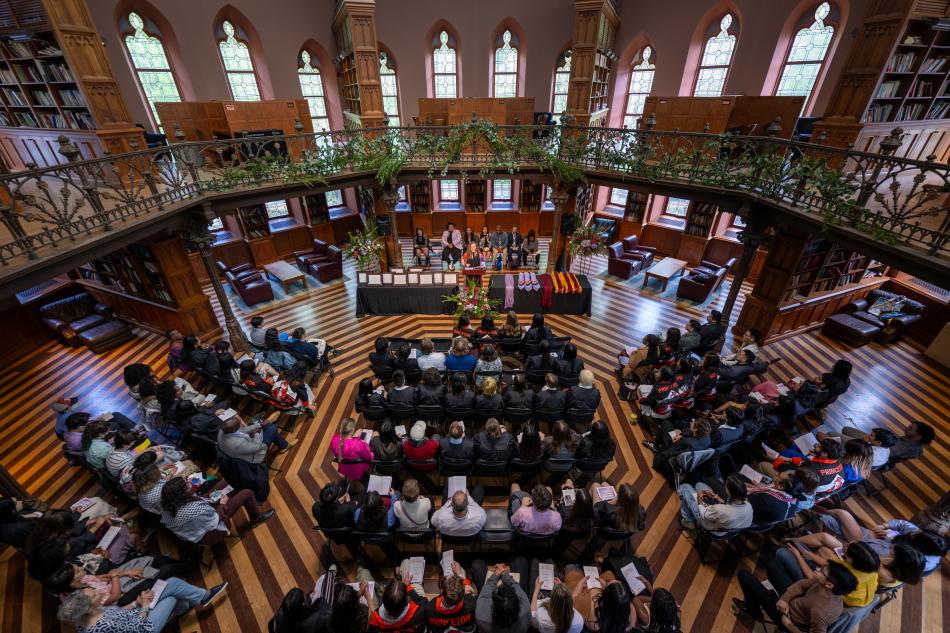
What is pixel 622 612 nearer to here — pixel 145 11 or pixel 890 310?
pixel 890 310

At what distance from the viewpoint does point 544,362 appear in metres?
6.31

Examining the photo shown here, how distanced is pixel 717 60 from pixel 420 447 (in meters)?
14.1

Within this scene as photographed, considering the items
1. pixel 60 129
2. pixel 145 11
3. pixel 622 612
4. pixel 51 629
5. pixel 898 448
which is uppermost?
pixel 145 11

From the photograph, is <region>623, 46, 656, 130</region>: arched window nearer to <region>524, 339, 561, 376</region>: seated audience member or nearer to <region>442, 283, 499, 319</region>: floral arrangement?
<region>442, 283, 499, 319</region>: floral arrangement

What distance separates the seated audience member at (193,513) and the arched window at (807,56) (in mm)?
15239

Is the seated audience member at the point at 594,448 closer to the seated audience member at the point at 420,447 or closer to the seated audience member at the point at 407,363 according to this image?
the seated audience member at the point at 420,447

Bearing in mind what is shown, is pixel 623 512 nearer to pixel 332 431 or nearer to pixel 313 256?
pixel 332 431

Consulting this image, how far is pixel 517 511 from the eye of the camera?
13.2 ft

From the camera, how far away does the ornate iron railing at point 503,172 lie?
15.9 feet

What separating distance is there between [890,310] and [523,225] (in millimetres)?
9698

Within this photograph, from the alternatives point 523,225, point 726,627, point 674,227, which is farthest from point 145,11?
point 726,627

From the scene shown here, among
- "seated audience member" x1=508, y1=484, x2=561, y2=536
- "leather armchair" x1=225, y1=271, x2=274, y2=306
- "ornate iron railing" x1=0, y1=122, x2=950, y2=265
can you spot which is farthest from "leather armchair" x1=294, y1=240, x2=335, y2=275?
"seated audience member" x1=508, y1=484, x2=561, y2=536

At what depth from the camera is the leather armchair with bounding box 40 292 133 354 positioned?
8375 millimetres

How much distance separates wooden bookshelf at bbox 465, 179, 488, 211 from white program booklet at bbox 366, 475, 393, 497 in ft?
36.2
